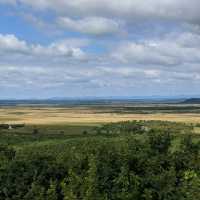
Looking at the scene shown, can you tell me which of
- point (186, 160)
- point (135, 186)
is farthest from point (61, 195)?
point (186, 160)

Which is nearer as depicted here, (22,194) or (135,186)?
(135,186)

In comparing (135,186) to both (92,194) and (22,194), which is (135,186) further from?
(22,194)

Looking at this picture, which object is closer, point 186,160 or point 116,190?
point 116,190

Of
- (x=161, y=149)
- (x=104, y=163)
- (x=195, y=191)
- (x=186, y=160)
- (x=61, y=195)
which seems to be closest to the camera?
(x=195, y=191)

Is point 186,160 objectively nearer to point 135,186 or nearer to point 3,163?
point 135,186

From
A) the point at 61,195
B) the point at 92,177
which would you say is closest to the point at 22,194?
the point at 61,195

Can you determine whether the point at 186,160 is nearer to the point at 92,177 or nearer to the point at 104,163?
the point at 104,163

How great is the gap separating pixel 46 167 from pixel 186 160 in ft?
50.0

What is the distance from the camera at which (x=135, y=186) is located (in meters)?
35.8

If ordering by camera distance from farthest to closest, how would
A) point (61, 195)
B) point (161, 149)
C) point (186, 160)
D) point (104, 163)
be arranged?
point (161, 149) → point (186, 160) → point (104, 163) → point (61, 195)

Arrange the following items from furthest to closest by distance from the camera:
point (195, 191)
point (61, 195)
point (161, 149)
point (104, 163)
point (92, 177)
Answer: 1. point (161, 149)
2. point (104, 163)
3. point (61, 195)
4. point (92, 177)
5. point (195, 191)

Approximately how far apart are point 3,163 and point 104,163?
10559 mm

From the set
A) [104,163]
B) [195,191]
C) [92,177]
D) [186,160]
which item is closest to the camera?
[195,191]

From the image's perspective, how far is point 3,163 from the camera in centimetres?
4431
